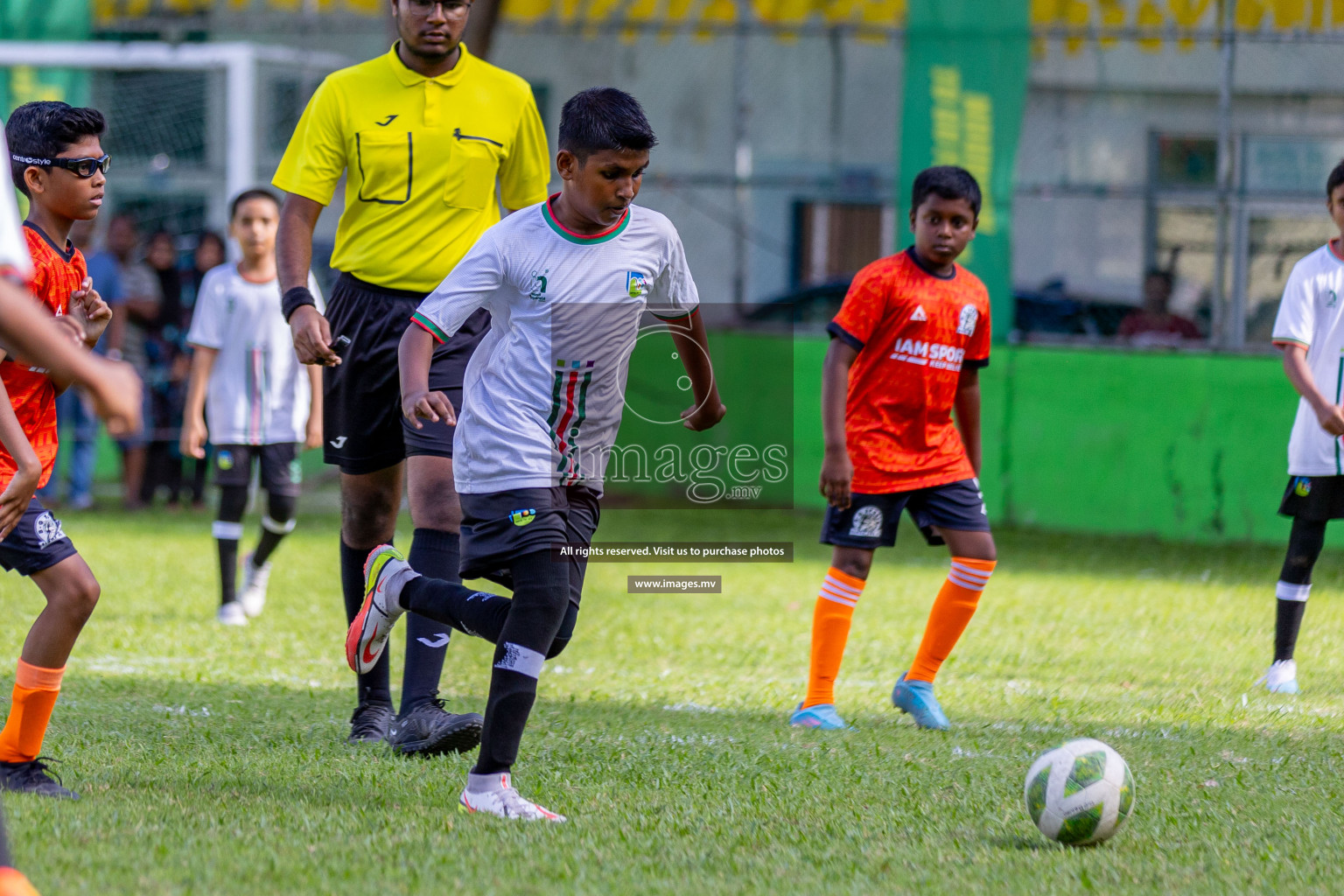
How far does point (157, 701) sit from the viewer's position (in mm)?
5336

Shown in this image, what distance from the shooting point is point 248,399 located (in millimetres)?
7840

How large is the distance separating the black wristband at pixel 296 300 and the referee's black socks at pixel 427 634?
711mm

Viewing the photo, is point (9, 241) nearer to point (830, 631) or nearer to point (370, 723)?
point (370, 723)

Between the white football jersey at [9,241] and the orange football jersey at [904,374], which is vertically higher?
the white football jersey at [9,241]

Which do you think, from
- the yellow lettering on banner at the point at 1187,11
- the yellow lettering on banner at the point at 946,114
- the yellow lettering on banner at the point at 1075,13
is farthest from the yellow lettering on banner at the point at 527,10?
the yellow lettering on banner at the point at 1187,11

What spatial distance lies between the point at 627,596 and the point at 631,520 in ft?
13.6

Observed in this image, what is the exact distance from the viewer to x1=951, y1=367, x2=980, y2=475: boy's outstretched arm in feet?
18.0

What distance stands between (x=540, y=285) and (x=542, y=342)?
0.14 m

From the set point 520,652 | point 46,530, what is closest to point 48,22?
point 46,530

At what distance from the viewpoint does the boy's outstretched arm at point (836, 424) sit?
502 cm

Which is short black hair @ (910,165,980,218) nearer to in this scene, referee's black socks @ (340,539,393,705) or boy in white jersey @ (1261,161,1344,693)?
boy in white jersey @ (1261,161,1344,693)

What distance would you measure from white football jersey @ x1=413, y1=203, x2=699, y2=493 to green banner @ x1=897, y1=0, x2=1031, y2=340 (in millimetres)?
8023

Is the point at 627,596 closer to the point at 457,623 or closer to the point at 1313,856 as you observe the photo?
the point at 457,623

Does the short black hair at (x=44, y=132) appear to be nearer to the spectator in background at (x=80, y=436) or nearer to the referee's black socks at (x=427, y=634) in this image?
the referee's black socks at (x=427, y=634)
